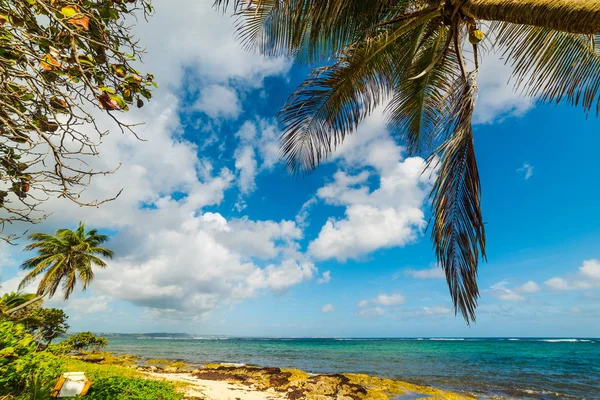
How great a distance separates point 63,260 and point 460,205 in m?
23.7

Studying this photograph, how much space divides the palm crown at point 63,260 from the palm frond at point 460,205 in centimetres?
2294

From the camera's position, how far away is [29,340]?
3971 millimetres

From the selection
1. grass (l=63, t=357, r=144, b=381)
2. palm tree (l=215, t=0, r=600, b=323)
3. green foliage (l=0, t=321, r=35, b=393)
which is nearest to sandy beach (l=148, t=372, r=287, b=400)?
grass (l=63, t=357, r=144, b=381)

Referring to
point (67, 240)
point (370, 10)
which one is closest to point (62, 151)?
point (370, 10)

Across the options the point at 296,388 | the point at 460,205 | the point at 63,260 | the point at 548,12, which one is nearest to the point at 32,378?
the point at 460,205

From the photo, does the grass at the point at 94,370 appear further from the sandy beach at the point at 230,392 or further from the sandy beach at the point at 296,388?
the sandy beach at the point at 230,392

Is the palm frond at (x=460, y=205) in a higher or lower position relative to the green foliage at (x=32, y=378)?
higher

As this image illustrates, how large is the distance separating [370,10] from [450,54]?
178cm

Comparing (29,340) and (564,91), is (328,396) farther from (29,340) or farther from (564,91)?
(564,91)

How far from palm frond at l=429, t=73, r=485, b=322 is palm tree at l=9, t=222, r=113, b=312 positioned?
22.9 meters

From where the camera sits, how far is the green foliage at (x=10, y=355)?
3555mm

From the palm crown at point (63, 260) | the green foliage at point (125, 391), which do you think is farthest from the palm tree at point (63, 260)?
the green foliage at point (125, 391)

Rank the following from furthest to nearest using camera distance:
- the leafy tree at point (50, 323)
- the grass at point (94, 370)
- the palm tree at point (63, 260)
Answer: the palm tree at point (63, 260) → the leafy tree at point (50, 323) → the grass at point (94, 370)

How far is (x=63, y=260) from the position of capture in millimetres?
19312
